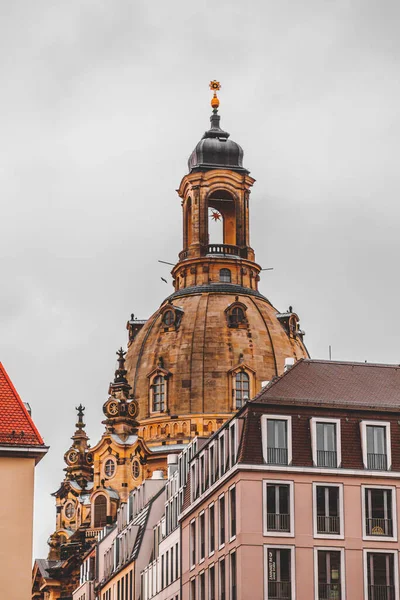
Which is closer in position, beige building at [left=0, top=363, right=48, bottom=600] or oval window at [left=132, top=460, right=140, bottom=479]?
beige building at [left=0, top=363, right=48, bottom=600]

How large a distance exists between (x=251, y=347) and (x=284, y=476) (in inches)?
4340

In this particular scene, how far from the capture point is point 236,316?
188750 millimetres

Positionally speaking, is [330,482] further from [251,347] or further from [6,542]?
[251,347]

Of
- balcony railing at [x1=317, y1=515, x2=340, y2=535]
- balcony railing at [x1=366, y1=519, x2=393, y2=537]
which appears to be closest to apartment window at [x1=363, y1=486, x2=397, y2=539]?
→ balcony railing at [x1=366, y1=519, x2=393, y2=537]

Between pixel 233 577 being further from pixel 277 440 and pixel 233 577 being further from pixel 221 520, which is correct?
pixel 277 440

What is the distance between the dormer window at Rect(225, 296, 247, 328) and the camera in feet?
618

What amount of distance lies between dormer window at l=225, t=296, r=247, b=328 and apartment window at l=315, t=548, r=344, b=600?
11165cm

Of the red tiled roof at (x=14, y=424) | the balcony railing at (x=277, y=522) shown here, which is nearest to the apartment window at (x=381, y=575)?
the balcony railing at (x=277, y=522)

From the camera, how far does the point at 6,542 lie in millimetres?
61000

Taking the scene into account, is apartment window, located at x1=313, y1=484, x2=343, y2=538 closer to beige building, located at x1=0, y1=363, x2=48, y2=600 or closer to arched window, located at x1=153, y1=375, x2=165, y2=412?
beige building, located at x1=0, y1=363, x2=48, y2=600

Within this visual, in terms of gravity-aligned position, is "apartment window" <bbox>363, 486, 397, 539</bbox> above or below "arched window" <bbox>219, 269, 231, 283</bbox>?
below

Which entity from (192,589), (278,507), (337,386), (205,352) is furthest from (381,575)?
(205,352)

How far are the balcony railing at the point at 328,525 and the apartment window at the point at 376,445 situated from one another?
10.1 feet

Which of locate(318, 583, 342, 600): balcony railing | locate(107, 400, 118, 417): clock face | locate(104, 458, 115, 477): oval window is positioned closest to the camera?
locate(318, 583, 342, 600): balcony railing
